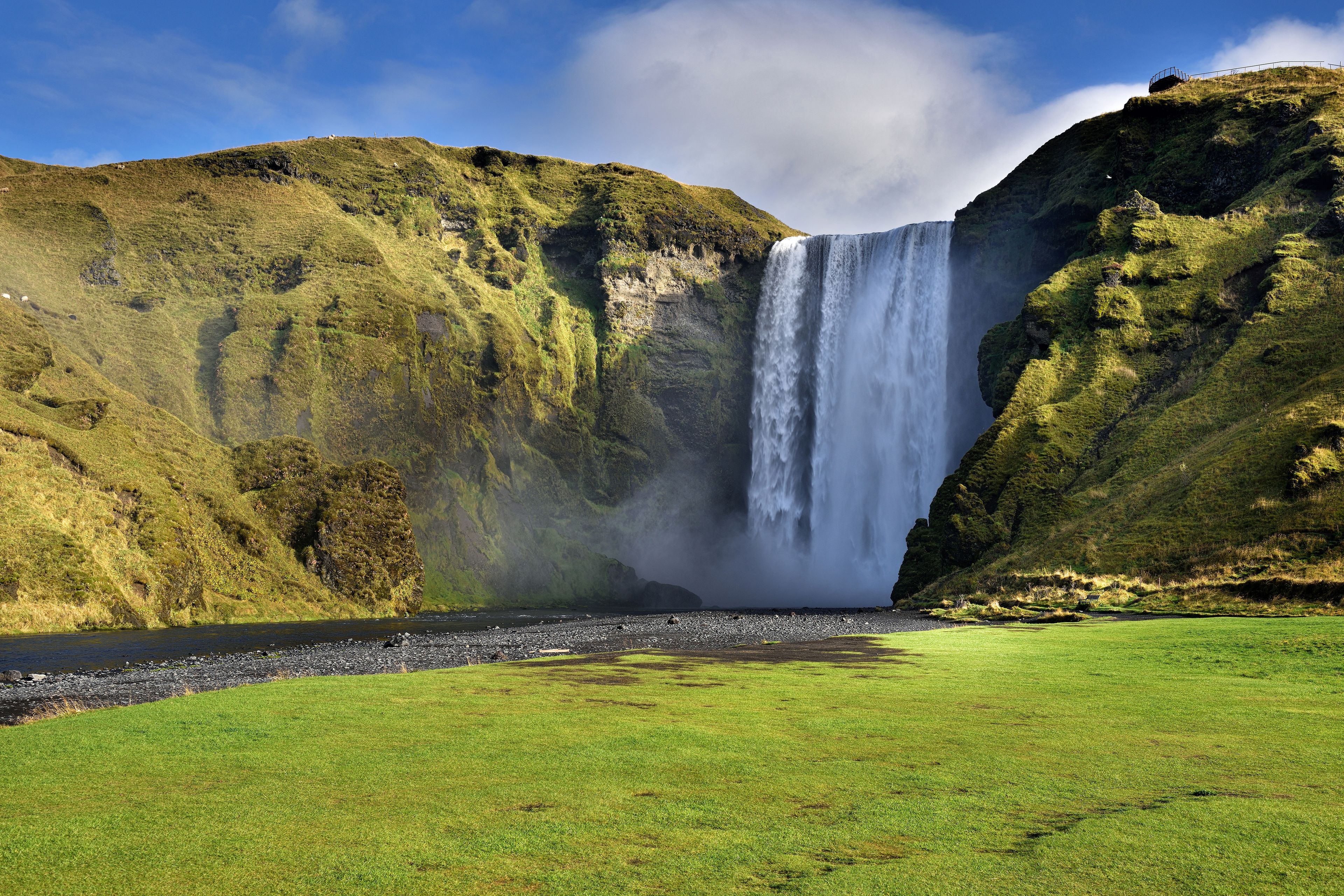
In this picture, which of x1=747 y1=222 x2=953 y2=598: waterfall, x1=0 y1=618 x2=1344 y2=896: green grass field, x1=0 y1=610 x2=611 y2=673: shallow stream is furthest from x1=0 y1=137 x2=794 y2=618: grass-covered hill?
x1=0 y1=618 x2=1344 y2=896: green grass field

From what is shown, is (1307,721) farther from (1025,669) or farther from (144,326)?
(144,326)

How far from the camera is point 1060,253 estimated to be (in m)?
76.8

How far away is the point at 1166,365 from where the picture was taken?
187 feet

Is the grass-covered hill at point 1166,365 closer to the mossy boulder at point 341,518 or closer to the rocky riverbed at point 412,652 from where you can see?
the rocky riverbed at point 412,652

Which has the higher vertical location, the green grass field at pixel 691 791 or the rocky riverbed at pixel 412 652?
the green grass field at pixel 691 791

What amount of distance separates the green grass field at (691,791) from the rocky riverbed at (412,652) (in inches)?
263

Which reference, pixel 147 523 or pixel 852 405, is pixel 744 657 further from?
pixel 852 405

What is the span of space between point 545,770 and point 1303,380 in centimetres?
5258

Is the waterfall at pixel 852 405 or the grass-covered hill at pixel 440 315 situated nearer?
the waterfall at pixel 852 405

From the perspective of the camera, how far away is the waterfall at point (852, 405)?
3004 inches

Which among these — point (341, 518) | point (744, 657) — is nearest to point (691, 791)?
point (744, 657)

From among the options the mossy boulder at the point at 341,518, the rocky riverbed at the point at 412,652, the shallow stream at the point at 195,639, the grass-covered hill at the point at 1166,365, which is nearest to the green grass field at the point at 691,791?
the rocky riverbed at the point at 412,652

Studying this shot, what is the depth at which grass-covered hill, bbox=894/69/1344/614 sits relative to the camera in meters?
38.1

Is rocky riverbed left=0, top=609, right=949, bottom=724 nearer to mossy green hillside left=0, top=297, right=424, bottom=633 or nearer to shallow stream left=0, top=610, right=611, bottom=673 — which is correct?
shallow stream left=0, top=610, right=611, bottom=673
